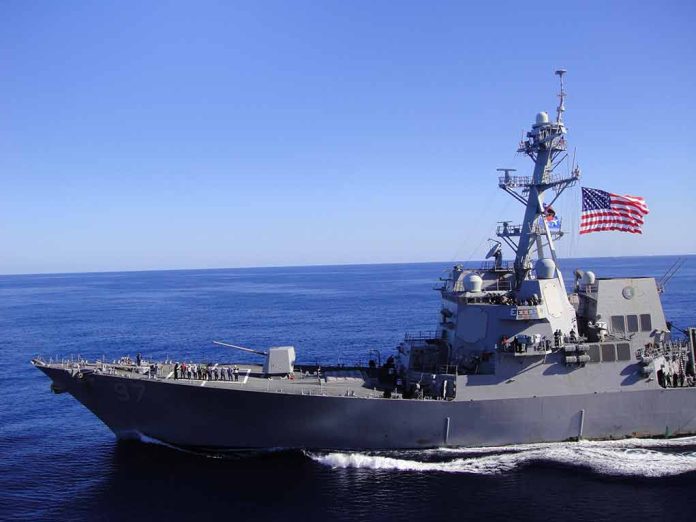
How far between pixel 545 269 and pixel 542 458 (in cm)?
674

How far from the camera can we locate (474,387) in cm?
1902

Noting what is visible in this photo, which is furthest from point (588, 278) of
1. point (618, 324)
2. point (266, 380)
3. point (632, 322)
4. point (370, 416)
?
point (266, 380)

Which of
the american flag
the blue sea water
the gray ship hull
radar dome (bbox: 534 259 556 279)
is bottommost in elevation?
the blue sea water

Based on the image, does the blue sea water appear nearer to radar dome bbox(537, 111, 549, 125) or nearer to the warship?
the warship

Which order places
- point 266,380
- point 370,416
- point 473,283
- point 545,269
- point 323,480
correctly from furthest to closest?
1. point 266,380
2. point 473,283
3. point 545,269
4. point 370,416
5. point 323,480

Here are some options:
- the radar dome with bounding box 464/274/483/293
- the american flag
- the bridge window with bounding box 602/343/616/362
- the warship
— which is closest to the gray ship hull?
the warship

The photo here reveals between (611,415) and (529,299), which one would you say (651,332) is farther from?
(529,299)

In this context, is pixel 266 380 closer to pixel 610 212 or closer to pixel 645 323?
pixel 610 212

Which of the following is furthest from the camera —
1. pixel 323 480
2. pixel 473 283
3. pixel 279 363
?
pixel 279 363

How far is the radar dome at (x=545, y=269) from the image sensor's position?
20.1m

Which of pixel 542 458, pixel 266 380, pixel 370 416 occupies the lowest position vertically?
pixel 542 458

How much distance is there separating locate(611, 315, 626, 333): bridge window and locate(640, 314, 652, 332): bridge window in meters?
0.72

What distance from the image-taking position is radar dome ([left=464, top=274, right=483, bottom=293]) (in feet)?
67.1

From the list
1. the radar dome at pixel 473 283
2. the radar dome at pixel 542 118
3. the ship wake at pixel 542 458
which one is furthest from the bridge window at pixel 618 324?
the radar dome at pixel 542 118
